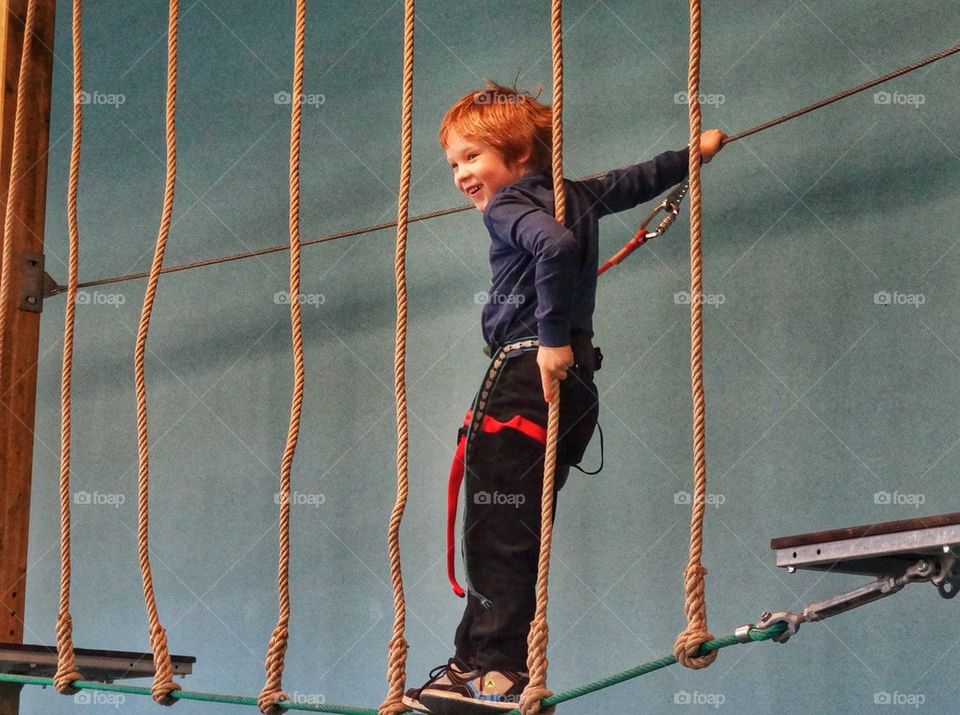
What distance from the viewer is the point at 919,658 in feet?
6.56

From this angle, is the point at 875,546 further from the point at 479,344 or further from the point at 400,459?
the point at 479,344

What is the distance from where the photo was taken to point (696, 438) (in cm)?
114

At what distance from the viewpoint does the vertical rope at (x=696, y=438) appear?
1091mm

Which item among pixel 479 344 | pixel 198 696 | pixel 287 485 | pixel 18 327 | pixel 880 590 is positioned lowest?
pixel 198 696

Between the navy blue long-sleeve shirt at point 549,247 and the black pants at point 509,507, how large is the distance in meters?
0.05

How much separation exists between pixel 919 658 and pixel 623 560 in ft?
1.74

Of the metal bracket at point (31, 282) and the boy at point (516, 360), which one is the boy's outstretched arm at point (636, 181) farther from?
the metal bracket at point (31, 282)

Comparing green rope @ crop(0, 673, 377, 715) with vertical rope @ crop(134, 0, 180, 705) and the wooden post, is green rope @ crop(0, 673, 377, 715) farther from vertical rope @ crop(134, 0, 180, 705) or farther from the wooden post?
the wooden post

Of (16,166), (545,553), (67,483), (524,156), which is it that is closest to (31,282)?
(16,166)

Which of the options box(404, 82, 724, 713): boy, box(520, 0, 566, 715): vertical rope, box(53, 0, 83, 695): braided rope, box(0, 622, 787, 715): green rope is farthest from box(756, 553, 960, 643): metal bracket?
box(53, 0, 83, 695): braided rope

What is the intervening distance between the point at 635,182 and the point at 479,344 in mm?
1012

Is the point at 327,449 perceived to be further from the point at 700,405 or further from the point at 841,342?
the point at 700,405

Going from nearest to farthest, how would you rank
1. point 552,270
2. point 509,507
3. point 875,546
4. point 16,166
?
point 875,546 < point 552,270 < point 509,507 < point 16,166

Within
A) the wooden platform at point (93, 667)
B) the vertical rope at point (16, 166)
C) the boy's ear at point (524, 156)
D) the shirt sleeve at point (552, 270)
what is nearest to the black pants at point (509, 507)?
the shirt sleeve at point (552, 270)
